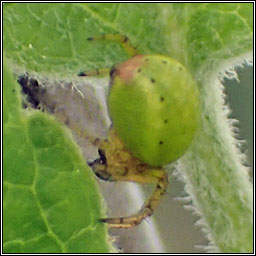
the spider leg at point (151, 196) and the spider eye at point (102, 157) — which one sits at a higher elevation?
the spider eye at point (102, 157)

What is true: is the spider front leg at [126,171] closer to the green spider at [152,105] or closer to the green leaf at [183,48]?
the green spider at [152,105]

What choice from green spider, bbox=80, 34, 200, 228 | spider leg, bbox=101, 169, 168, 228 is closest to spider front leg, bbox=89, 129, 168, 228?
spider leg, bbox=101, 169, 168, 228

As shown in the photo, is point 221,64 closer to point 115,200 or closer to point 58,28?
Answer: point 58,28

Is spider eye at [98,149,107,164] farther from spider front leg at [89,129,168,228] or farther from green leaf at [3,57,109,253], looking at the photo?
green leaf at [3,57,109,253]

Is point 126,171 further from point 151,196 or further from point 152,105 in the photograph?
point 152,105

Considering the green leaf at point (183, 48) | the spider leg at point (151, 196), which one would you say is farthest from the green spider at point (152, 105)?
the spider leg at point (151, 196)

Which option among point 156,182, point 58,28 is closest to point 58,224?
point 156,182

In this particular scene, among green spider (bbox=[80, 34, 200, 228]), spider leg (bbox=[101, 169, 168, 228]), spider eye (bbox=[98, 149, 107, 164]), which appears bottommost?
spider leg (bbox=[101, 169, 168, 228])
